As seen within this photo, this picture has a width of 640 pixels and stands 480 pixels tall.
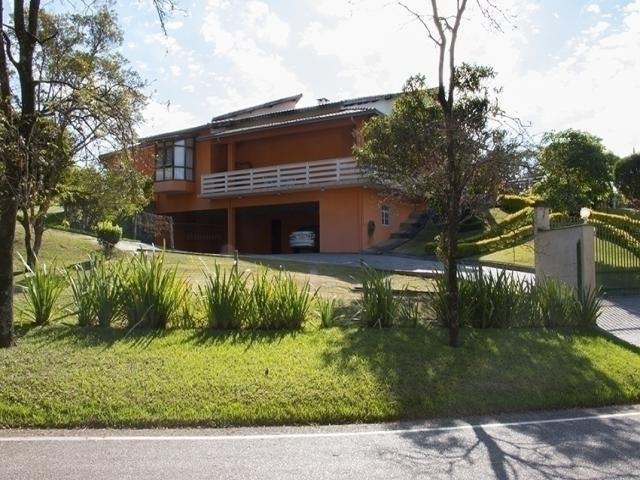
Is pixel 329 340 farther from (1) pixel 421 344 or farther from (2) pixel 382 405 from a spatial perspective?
(2) pixel 382 405

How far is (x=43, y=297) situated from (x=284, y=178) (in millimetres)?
19080

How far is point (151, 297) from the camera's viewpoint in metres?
9.05

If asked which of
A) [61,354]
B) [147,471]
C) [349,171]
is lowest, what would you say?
[147,471]

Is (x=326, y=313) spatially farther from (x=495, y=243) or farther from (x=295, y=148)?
(x=295, y=148)

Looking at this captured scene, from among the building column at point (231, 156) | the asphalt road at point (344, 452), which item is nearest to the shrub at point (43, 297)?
the asphalt road at point (344, 452)

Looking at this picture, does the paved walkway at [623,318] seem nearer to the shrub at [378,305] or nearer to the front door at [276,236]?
the shrub at [378,305]

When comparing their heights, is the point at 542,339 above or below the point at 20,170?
below

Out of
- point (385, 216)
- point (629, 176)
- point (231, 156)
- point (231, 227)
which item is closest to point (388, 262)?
point (385, 216)

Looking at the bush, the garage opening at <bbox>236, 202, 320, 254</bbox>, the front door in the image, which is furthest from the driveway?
the front door

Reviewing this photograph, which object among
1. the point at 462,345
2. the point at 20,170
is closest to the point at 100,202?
the point at 20,170

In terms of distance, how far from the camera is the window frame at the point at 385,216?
27.2 meters

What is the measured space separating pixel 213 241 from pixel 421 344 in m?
26.7

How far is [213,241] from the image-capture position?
113 ft

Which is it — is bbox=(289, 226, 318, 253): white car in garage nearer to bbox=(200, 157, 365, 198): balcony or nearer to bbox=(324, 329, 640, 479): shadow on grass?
bbox=(200, 157, 365, 198): balcony
